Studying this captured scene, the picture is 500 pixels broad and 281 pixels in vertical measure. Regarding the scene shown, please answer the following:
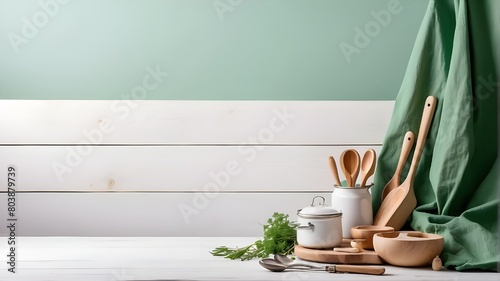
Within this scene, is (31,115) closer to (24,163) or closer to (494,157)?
(24,163)

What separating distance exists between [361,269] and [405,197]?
0.28 meters

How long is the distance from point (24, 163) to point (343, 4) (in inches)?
40.8

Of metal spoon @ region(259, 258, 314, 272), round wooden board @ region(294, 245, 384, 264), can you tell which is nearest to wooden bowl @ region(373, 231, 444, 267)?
round wooden board @ region(294, 245, 384, 264)

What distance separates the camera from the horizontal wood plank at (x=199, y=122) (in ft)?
5.55

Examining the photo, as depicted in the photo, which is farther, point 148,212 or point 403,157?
point 148,212

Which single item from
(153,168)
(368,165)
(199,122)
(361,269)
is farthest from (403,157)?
(153,168)

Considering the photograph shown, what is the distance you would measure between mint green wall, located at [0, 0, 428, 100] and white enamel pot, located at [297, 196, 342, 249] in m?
0.54

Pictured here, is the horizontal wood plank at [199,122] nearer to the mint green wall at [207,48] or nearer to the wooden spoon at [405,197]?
the mint green wall at [207,48]

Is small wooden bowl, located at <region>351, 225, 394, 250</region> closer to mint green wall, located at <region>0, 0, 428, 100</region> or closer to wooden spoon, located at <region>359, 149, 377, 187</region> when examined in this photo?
wooden spoon, located at <region>359, 149, 377, 187</region>

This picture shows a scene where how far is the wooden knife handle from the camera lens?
1136 millimetres

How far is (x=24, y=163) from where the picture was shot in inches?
66.5

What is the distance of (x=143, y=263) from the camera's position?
1.28 m

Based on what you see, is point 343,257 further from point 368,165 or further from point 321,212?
point 368,165

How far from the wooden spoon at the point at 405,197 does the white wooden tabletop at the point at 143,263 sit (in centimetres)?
18
